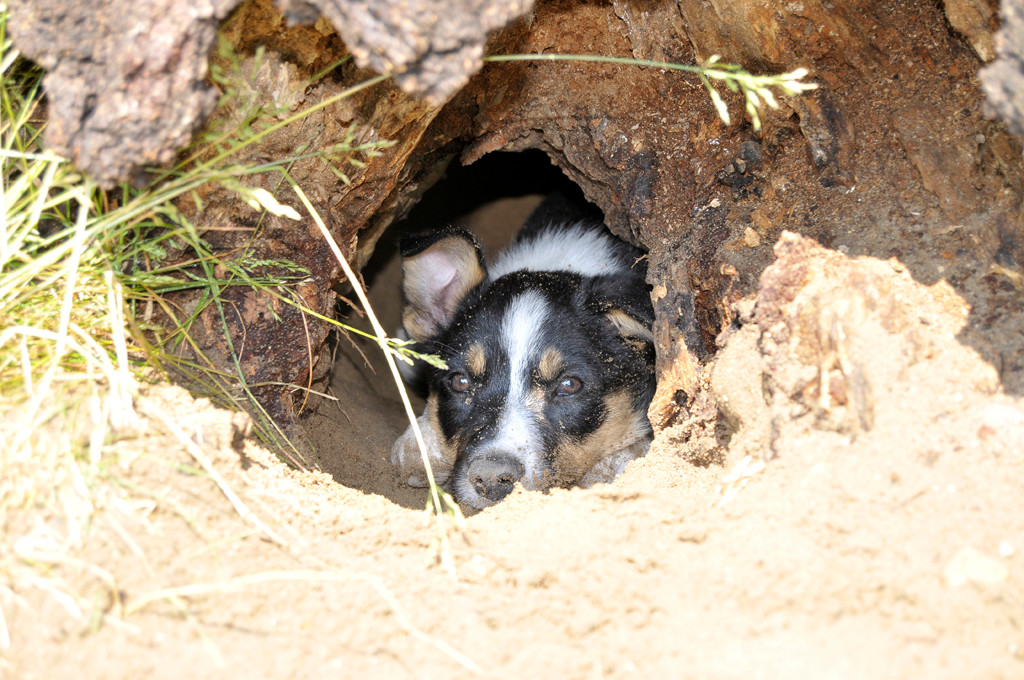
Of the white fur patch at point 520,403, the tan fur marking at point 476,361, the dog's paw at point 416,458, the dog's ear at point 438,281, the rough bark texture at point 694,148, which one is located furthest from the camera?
the dog's ear at point 438,281

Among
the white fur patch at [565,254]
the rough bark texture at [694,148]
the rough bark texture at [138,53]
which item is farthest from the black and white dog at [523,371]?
the rough bark texture at [138,53]

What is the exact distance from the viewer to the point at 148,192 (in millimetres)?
2420

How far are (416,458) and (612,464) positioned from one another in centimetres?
114

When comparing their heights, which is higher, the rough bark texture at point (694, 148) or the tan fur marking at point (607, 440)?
the rough bark texture at point (694, 148)

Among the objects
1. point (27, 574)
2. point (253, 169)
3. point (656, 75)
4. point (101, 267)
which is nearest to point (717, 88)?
point (656, 75)

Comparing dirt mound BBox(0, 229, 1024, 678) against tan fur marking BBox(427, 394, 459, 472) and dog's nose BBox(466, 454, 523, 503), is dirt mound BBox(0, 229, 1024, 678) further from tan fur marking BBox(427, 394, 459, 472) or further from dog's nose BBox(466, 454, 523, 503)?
tan fur marking BBox(427, 394, 459, 472)

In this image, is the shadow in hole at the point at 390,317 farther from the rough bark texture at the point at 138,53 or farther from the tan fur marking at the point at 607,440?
the rough bark texture at the point at 138,53

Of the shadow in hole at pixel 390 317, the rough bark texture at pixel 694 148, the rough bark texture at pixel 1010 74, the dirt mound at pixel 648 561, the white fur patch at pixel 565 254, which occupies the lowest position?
the shadow in hole at pixel 390 317

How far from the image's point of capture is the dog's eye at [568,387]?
14.3 feet

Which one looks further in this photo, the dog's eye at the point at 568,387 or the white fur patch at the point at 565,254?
the white fur patch at the point at 565,254

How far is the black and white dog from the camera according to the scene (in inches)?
161

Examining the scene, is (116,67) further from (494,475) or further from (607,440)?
(607,440)

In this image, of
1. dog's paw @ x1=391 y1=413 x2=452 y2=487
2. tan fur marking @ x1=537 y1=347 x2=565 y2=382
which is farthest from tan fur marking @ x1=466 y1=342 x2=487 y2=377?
dog's paw @ x1=391 y1=413 x2=452 y2=487

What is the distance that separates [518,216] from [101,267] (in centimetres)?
481
